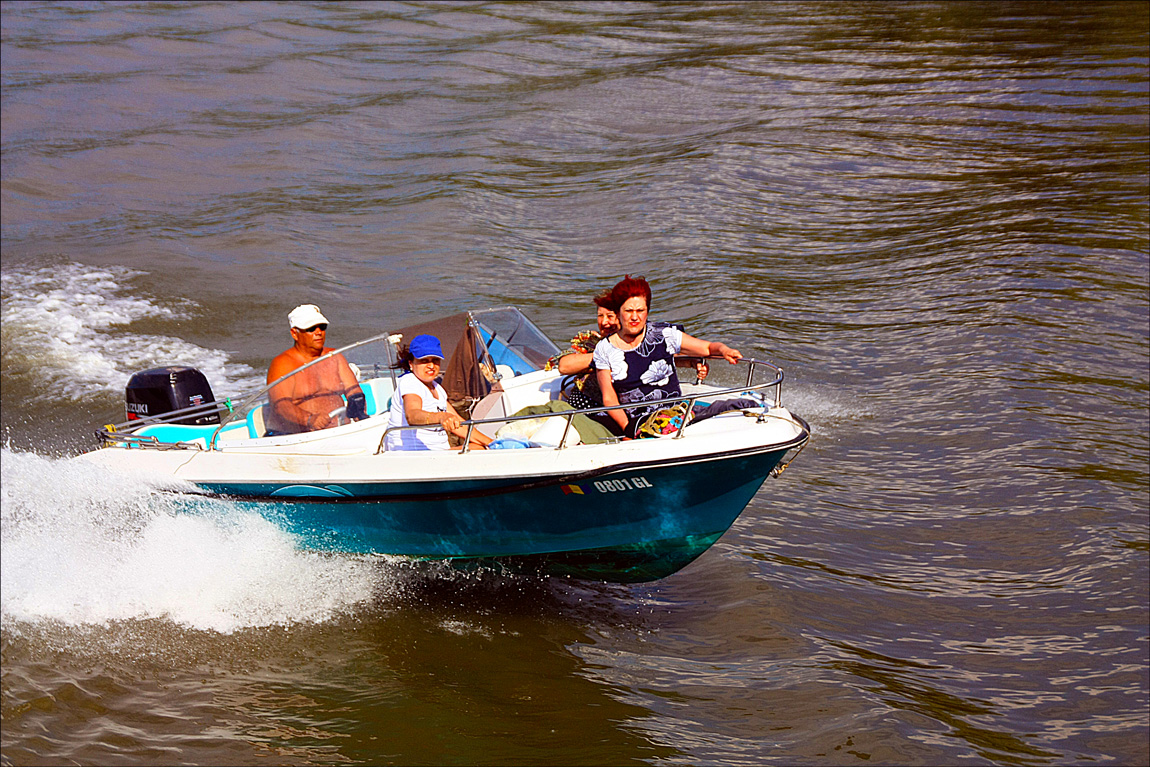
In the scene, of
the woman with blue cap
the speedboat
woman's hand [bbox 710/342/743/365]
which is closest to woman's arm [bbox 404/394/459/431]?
the woman with blue cap

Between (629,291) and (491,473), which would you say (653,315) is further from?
(491,473)

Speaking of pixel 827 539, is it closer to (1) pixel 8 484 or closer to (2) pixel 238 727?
(2) pixel 238 727

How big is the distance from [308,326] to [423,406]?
928 mm

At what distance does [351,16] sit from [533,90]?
8.67 m

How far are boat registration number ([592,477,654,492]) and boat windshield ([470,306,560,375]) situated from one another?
1.63 metres

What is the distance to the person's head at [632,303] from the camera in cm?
581

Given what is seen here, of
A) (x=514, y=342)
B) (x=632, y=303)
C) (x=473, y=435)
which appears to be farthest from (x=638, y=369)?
(x=514, y=342)

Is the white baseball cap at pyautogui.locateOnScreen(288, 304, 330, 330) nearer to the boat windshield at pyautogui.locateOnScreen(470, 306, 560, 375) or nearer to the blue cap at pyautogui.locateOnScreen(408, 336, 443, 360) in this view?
the blue cap at pyautogui.locateOnScreen(408, 336, 443, 360)

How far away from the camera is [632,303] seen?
582 centimetres

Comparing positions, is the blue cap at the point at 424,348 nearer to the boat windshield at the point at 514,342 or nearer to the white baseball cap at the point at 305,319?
the white baseball cap at the point at 305,319

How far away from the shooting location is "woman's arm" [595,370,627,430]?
5.82 meters

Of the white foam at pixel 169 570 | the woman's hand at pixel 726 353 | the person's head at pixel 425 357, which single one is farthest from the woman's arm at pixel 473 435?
the woman's hand at pixel 726 353

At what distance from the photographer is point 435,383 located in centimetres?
595

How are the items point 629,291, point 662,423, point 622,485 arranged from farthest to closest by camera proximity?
point 629,291 < point 662,423 < point 622,485
